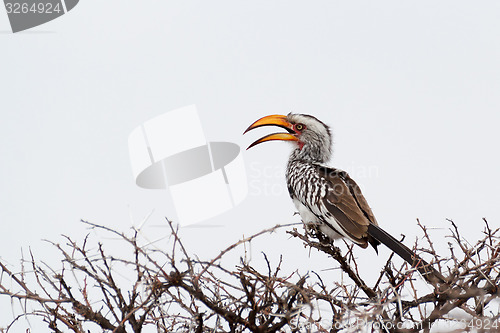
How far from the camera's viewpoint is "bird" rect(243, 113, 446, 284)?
3533 mm

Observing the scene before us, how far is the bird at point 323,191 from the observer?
11.6ft

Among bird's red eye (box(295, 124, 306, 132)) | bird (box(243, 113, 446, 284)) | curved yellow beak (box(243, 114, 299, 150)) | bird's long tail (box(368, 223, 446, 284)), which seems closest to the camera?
bird's long tail (box(368, 223, 446, 284))

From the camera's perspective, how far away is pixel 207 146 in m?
5.50

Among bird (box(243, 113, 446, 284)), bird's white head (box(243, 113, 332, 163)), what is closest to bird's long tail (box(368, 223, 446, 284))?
bird (box(243, 113, 446, 284))

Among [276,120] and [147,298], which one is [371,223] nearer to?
[276,120]

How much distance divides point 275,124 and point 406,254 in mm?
1884

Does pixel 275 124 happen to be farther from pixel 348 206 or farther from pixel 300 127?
pixel 348 206

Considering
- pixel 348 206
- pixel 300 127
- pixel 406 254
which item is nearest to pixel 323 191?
pixel 348 206

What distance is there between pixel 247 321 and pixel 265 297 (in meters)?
0.12

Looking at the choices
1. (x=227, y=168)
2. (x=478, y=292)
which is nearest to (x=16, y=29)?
(x=227, y=168)

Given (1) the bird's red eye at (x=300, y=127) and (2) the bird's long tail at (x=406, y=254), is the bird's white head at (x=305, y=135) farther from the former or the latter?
(2) the bird's long tail at (x=406, y=254)

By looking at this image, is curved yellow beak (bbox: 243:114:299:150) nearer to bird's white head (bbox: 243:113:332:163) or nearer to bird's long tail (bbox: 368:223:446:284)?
bird's white head (bbox: 243:113:332:163)

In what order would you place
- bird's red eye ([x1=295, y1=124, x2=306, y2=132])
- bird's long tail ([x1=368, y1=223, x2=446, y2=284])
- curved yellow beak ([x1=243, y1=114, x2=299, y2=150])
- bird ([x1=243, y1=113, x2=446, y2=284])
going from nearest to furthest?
bird's long tail ([x1=368, y1=223, x2=446, y2=284])
bird ([x1=243, y1=113, x2=446, y2=284])
curved yellow beak ([x1=243, y1=114, x2=299, y2=150])
bird's red eye ([x1=295, y1=124, x2=306, y2=132])

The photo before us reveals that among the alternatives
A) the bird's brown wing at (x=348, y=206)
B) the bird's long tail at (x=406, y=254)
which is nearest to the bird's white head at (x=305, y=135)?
the bird's brown wing at (x=348, y=206)
